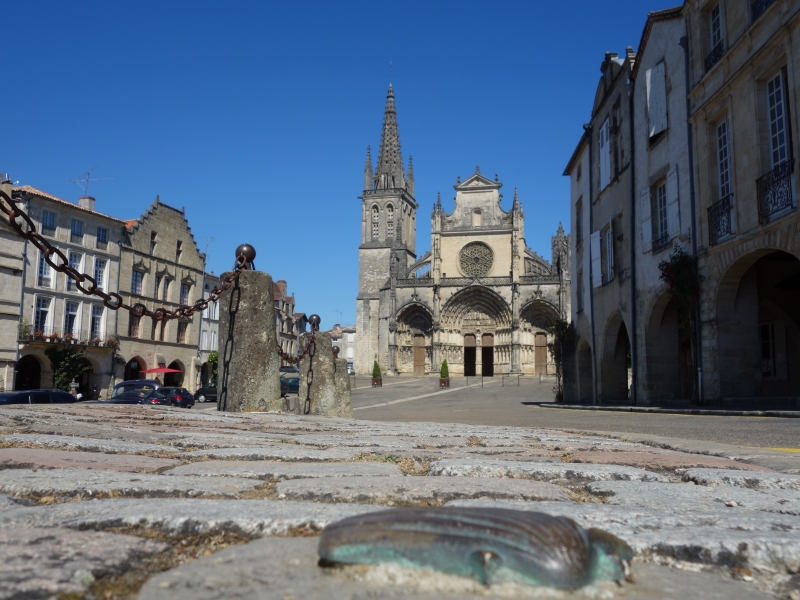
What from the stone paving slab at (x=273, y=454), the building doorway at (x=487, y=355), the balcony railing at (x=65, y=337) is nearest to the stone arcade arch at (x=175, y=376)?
the balcony railing at (x=65, y=337)

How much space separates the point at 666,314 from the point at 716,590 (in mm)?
16123

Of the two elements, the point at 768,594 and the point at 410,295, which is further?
the point at 410,295

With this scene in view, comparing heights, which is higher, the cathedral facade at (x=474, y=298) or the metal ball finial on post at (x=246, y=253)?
the cathedral facade at (x=474, y=298)

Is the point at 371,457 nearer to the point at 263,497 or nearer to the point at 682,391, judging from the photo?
the point at 263,497

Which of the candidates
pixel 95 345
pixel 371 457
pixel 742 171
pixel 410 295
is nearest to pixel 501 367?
pixel 410 295

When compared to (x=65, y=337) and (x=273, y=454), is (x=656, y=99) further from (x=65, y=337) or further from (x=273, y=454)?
(x=65, y=337)

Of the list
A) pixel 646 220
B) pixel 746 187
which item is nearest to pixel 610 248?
pixel 646 220

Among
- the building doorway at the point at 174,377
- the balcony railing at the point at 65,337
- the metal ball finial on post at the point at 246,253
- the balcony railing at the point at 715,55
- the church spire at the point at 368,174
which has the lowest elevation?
the building doorway at the point at 174,377

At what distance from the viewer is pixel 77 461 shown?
110 inches

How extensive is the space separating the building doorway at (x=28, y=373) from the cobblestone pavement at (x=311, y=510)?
31710 millimetres

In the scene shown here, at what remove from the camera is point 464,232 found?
55688 mm

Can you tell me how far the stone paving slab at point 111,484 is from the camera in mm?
2082

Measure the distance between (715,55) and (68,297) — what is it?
30.0 meters

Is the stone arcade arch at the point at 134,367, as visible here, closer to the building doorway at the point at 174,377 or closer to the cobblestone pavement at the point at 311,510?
the building doorway at the point at 174,377
